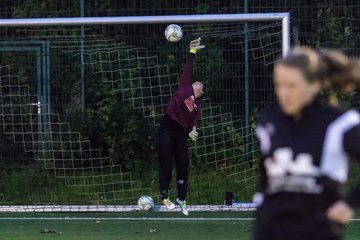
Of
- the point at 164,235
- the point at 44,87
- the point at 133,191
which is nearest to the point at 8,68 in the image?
the point at 44,87

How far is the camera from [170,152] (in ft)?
34.2

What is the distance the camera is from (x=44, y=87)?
1306 cm

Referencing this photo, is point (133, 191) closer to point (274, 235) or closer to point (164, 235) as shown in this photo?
point (164, 235)

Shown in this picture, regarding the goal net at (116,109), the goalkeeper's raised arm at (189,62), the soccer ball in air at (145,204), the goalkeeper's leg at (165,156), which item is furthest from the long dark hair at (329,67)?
the goal net at (116,109)

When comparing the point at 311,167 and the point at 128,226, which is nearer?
the point at 311,167

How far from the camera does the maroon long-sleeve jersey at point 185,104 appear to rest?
10.3 m

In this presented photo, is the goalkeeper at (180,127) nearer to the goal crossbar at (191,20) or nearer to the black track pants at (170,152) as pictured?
the black track pants at (170,152)

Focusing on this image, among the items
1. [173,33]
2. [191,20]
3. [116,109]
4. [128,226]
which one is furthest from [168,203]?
[116,109]

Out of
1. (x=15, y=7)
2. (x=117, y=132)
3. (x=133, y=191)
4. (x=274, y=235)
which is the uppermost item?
(x=15, y=7)

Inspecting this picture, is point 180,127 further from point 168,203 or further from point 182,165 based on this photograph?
point 168,203

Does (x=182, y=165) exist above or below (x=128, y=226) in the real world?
above

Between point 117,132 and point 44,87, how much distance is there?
1.31 meters

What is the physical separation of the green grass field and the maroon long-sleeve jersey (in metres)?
1.21

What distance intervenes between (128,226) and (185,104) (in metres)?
1.69
